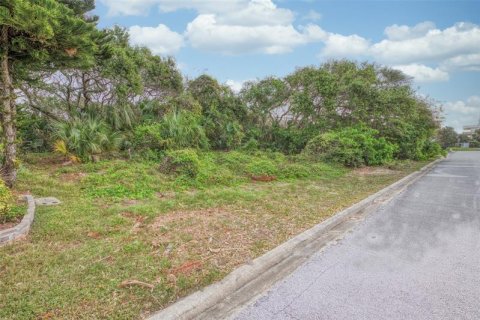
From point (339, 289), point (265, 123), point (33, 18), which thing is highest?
point (33, 18)

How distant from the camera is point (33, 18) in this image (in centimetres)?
505

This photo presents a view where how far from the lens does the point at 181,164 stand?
8.32m

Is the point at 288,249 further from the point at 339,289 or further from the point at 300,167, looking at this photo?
the point at 300,167

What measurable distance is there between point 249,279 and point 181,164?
563cm

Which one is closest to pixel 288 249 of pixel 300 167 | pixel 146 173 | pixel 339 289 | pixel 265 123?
pixel 339 289

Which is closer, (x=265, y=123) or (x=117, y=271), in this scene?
(x=117, y=271)

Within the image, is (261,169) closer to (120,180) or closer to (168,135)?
(168,135)

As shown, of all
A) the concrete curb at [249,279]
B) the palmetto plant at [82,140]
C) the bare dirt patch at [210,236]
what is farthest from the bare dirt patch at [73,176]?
the concrete curb at [249,279]

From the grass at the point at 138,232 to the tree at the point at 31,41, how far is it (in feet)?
3.98

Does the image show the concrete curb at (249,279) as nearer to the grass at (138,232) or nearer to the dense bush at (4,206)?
the grass at (138,232)

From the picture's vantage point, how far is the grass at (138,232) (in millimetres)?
2596

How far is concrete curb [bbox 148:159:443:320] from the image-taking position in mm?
2486

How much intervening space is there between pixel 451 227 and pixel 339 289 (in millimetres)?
3103

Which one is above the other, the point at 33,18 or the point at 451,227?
the point at 33,18
